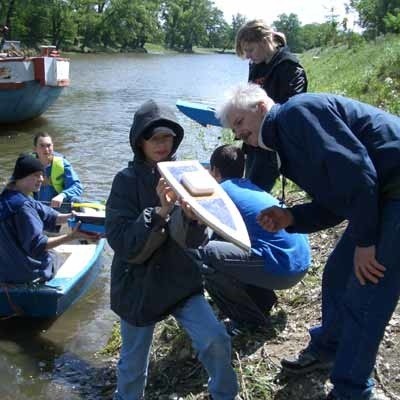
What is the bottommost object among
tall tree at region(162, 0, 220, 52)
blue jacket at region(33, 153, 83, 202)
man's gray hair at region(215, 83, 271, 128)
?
tall tree at region(162, 0, 220, 52)

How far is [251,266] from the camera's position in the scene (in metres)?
3.90

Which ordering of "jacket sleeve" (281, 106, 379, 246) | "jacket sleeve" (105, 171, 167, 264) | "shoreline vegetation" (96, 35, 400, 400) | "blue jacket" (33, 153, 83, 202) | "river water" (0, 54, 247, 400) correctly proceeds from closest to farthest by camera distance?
"jacket sleeve" (281, 106, 379, 246)
"jacket sleeve" (105, 171, 167, 264)
"shoreline vegetation" (96, 35, 400, 400)
"river water" (0, 54, 247, 400)
"blue jacket" (33, 153, 83, 202)

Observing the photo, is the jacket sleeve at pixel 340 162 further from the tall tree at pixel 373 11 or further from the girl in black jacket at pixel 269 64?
the tall tree at pixel 373 11

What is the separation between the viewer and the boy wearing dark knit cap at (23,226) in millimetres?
Result: 4633

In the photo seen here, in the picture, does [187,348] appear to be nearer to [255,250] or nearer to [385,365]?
[255,250]

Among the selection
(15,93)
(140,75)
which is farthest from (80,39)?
(15,93)

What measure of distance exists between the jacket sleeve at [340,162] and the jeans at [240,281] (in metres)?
1.29

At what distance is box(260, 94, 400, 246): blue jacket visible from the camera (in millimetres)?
2516

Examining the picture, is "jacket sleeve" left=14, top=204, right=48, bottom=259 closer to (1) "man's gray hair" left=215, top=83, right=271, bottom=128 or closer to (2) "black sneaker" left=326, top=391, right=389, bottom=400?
(1) "man's gray hair" left=215, top=83, right=271, bottom=128

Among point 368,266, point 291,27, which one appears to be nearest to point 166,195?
point 368,266

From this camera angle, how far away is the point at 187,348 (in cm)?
407

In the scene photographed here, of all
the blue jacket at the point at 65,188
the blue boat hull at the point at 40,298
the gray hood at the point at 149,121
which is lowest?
the blue boat hull at the point at 40,298

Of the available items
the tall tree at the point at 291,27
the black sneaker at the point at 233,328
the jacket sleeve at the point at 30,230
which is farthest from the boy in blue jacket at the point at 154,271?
the tall tree at the point at 291,27

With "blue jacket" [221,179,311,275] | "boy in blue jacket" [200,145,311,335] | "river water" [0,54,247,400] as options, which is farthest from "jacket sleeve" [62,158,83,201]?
"blue jacket" [221,179,311,275]
